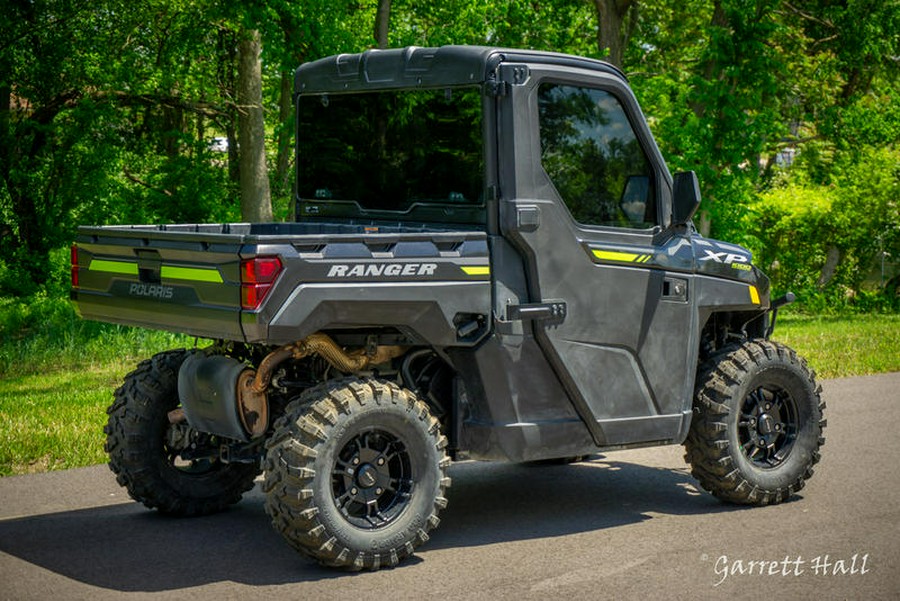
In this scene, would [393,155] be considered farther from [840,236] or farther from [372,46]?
[840,236]

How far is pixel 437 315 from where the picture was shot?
6.30 m

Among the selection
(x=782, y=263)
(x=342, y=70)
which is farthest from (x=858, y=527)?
(x=782, y=263)

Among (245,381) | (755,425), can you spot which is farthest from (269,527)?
(755,425)

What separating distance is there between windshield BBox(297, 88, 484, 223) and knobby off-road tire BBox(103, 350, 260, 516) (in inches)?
50.0

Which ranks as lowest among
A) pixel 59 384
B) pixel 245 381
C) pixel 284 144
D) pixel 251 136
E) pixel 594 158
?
pixel 59 384

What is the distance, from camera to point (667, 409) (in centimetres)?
720

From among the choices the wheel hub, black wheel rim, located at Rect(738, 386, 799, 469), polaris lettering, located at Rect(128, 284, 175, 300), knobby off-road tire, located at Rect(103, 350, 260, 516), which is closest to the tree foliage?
black wheel rim, located at Rect(738, 386, 799, 469)

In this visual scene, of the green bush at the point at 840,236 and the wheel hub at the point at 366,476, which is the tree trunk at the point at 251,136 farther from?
the wheel hub at the point at 366,476

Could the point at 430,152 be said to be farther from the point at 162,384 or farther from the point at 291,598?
the point at 291,598

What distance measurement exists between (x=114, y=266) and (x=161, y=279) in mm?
463

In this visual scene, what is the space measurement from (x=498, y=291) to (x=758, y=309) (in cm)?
202

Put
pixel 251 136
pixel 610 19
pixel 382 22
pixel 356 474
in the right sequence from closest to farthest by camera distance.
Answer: pixel 356 474, pixel 382 22, pixel 610 19, pixel 251 136

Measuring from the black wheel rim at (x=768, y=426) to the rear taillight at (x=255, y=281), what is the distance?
3113mm

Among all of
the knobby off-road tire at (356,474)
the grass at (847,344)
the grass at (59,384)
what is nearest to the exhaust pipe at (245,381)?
the knobby off-road tire at (356,474)
